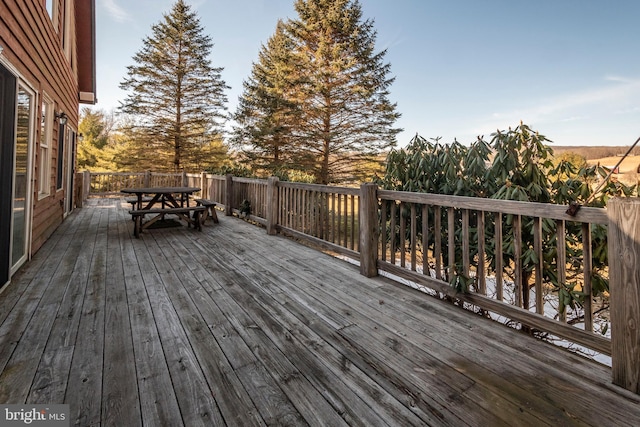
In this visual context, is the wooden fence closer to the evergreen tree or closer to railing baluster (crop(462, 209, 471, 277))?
railing baluster (crop(462, 209, 471, 277))

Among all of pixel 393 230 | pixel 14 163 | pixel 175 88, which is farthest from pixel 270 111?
pixel 393 230

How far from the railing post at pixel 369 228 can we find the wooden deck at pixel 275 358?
7.4 inches

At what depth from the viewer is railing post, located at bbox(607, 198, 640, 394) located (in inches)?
52.7

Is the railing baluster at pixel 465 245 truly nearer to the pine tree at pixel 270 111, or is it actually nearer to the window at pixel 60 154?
the window at pixel 60 154

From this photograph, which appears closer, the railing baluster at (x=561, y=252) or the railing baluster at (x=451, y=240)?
the railing baluster at (x=561, y=252)

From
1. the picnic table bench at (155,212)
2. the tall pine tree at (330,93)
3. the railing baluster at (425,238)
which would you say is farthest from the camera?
the tall pine tree at (330,93)

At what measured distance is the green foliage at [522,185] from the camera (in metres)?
2.12

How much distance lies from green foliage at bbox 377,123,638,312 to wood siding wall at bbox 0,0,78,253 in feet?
13.2

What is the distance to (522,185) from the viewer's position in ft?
8.30

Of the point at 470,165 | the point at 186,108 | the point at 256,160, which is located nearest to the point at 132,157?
the point at 186,108

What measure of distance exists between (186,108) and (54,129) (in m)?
12.9

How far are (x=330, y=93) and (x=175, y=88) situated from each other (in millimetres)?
9069

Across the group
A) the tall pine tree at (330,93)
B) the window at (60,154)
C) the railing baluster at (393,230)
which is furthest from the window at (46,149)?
the tall pine tree at (330,93)

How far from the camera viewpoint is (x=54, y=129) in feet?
16.2
